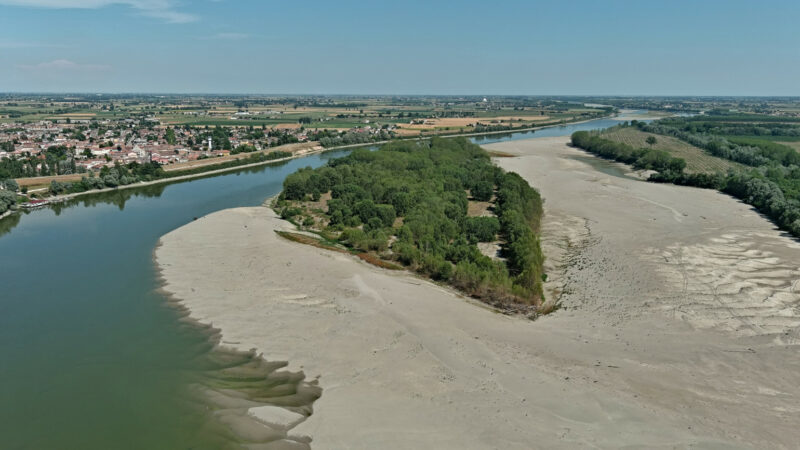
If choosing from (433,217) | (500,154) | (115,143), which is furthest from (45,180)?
(500,154)

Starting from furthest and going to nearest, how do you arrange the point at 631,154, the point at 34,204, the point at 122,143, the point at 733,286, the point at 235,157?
1. the point at 122,143
2. the point at 235,157
3. the point at 631,154
4. the point at 34,204
5. the point at 733,286

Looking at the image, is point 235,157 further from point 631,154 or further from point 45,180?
point 631,154

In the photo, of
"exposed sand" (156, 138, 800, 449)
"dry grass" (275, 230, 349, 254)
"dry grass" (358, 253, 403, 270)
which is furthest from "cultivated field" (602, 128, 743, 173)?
"dry grass" (275, 230, 349, 254)

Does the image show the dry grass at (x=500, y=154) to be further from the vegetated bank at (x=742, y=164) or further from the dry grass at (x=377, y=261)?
the dry grass at (x=377, y=261)

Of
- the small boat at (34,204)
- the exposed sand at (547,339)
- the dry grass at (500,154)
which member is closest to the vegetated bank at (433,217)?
the exposed sand at (547,339)

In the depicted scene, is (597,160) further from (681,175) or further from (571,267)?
(571,267)

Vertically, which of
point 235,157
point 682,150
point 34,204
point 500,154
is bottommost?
point 34,204

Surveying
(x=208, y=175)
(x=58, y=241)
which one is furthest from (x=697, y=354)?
(x=208, y=175)
